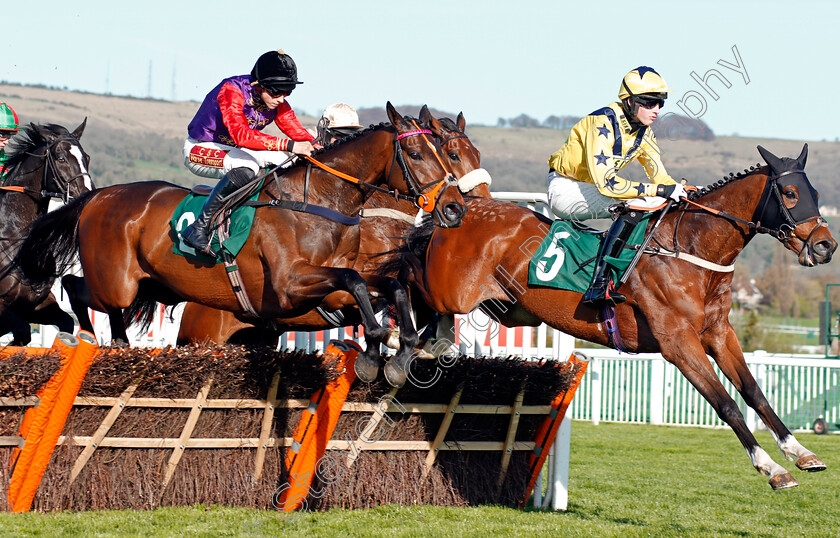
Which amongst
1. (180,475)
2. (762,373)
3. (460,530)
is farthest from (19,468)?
(762,373)

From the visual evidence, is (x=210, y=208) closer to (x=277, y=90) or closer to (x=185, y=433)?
(x=277, y=90)

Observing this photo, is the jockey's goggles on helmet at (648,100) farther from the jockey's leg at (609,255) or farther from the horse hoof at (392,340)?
the horse hoof at (392,340)

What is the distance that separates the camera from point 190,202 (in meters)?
5.23

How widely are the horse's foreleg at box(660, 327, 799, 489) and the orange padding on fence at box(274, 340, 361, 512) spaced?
1.69 metres

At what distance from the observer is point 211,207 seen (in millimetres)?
4906

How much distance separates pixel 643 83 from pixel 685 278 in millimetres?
1139

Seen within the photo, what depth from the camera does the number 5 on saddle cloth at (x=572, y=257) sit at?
5.15 m

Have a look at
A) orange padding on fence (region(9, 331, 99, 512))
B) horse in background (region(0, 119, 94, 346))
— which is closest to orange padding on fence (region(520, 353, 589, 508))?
orange padding on fence (region(9, 331, 99, 512))

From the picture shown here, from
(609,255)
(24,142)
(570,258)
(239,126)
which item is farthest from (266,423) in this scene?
(24,142)

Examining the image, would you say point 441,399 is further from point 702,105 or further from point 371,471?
point 702,105

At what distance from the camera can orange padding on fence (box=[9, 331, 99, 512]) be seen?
418 centimetres

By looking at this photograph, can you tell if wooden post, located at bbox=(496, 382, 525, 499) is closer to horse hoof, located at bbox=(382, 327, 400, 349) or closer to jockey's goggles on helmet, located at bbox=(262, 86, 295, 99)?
horse hoof, located at bbox=(382, 327, 400, 349)

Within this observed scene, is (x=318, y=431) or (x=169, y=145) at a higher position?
(x=318, y=431)

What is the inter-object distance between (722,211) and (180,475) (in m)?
3.18
